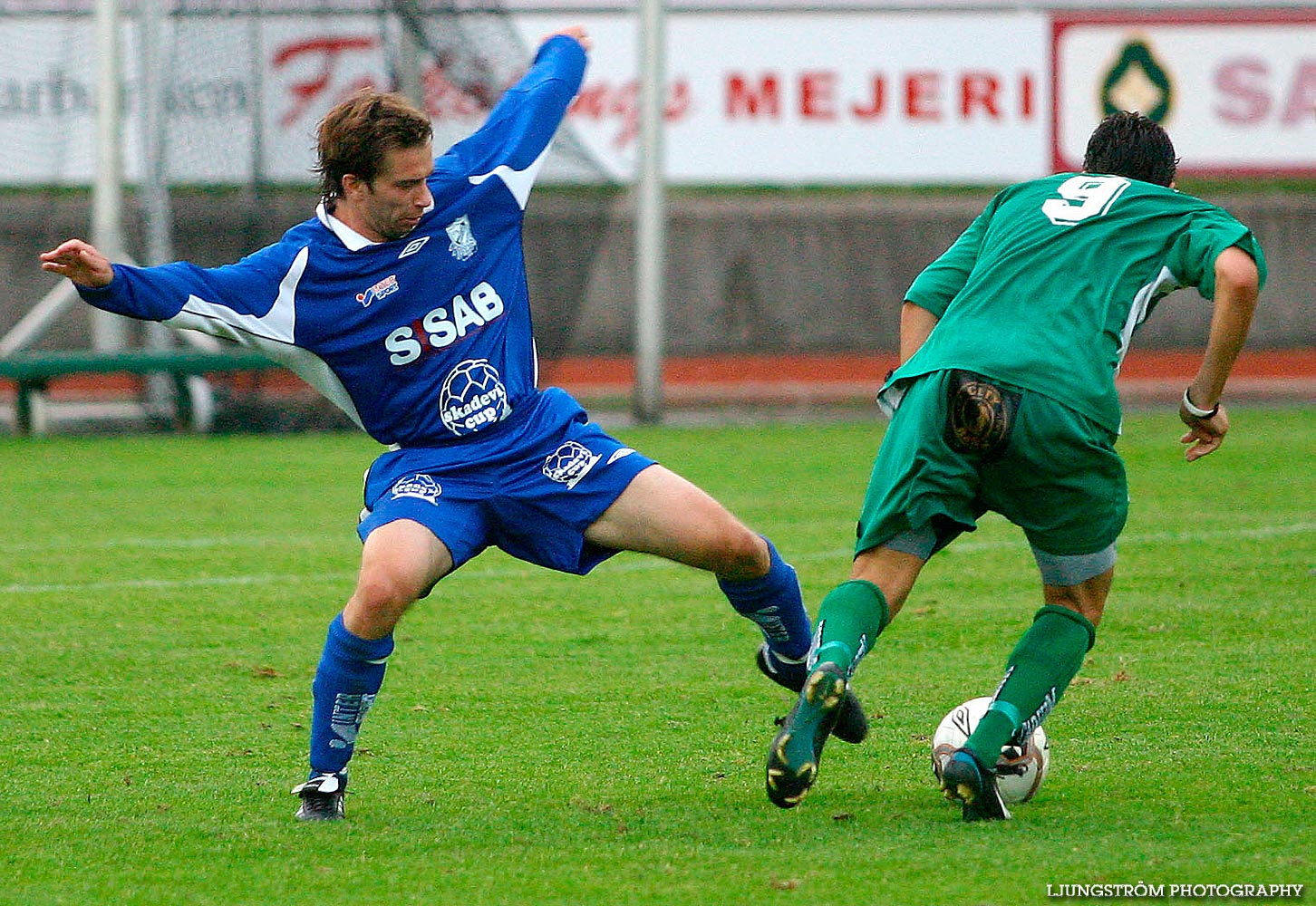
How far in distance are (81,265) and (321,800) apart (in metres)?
1.29

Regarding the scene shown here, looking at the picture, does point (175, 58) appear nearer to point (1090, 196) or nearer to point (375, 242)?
point (375, 242)

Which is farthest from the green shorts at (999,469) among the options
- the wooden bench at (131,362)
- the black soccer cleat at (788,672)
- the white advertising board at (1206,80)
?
the white advertising board at (1206,80)

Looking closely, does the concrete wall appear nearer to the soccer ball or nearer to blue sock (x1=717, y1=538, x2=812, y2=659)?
blue sock (x1=717, y1=538, x2=812, y2=659)

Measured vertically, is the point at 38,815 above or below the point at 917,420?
below

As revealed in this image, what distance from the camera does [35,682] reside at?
544cm

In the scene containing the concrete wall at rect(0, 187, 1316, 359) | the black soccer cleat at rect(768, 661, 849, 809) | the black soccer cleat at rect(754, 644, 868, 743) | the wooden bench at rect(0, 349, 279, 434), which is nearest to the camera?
the black soccer cleat at rect(768, 661, 849, 809)

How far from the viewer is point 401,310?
4227 mm

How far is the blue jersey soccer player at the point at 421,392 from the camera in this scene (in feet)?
13.0

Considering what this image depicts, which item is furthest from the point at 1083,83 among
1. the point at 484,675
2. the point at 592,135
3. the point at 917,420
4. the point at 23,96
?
the point at 917,420

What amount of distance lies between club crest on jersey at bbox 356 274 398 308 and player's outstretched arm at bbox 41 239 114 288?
60cm

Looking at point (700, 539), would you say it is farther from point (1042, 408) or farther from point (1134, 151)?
point (1134, 151)

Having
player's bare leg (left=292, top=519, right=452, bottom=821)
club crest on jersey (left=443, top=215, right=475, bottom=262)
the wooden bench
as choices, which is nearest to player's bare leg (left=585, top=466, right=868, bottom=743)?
player's bare leg (left=292, top=519, right=452, bottom=821)

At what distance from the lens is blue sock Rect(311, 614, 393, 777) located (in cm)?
394

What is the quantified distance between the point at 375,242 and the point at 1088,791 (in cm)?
211
